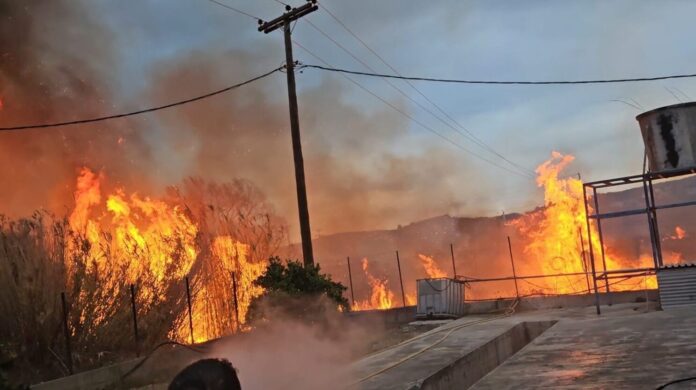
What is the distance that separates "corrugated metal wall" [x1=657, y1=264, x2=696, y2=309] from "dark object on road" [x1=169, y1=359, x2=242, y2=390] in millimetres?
9946

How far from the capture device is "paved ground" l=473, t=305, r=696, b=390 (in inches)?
239

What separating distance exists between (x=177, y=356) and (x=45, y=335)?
2.06 meters

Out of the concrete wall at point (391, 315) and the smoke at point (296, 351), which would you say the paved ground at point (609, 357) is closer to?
the smoke at point (296, 351)

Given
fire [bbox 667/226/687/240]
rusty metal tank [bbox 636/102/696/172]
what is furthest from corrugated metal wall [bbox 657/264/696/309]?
fire [bbox 667/226/687/240]

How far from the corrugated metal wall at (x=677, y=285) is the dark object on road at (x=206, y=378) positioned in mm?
9946

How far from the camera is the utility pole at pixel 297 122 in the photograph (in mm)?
14383

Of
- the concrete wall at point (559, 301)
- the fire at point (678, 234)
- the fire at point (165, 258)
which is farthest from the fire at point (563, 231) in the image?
the fire at point (678, 234)

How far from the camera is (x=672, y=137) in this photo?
11383mm

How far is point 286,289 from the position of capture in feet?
41.1

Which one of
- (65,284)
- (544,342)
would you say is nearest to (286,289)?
(65,284)

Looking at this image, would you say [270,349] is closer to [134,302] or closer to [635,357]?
[134,302]

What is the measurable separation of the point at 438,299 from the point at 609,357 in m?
8.47

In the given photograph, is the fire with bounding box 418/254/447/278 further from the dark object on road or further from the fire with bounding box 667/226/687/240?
the dark object on road

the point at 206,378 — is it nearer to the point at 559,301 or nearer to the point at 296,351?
the point at 296,351
